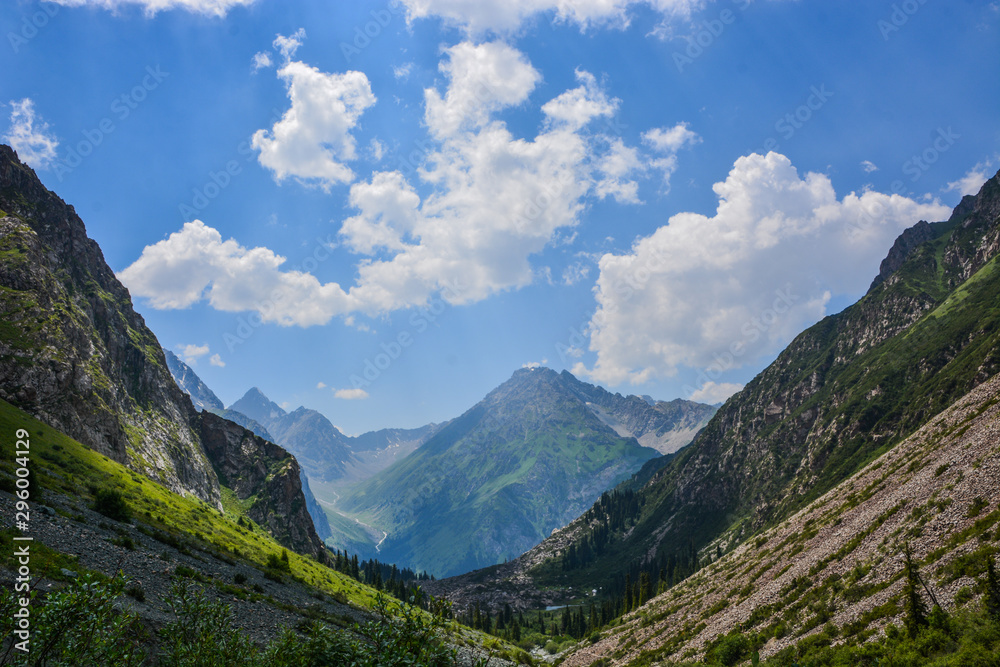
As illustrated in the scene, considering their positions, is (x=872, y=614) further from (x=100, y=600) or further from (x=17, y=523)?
(x=17, y=523)

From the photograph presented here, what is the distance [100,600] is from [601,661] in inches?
3543

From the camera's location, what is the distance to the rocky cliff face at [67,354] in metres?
→ 112

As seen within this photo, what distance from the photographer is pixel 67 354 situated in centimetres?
12700

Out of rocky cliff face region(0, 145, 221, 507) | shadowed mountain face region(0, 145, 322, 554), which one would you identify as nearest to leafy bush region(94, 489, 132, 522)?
shadowed mountain face region(0, 145, 322, 554)

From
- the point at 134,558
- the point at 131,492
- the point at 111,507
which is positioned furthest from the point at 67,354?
the point at 134,558

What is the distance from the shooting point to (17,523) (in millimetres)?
33250

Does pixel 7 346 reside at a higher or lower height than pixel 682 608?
higher

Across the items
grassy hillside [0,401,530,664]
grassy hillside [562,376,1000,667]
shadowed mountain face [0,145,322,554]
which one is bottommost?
grassy hillside [562,376,1000,667]

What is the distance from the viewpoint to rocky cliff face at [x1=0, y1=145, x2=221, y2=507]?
112 meters

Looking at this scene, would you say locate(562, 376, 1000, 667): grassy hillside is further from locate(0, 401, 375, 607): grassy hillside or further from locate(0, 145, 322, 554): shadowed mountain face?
locate(0, 145, 322, 554): shadowed mountain face

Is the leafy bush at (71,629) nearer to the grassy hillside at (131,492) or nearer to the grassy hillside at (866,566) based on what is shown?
→ the grassy hillside at (866,566)

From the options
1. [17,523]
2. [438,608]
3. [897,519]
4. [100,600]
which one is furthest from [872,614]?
[17,523]

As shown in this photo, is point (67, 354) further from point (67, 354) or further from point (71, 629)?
point (71, 629)

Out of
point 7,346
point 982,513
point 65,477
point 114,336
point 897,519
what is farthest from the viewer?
point 114,336
